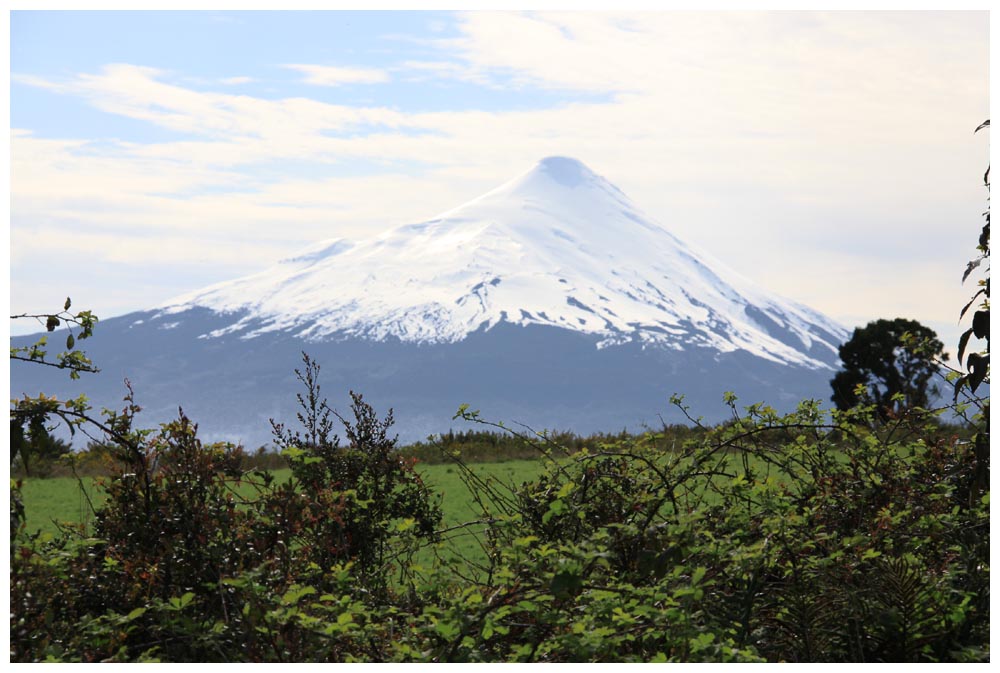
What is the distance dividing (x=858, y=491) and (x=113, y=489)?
139 inches

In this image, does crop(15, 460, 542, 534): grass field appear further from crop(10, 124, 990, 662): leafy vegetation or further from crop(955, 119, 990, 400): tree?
crop(955, 119, 990, 400): tree

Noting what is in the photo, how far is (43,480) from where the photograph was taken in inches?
366

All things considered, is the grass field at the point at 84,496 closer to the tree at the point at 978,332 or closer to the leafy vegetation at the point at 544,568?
the leafy vegetation at the point at 544,568

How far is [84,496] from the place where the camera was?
7383 mm

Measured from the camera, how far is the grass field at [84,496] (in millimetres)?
6891

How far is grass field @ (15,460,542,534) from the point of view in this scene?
271 inches

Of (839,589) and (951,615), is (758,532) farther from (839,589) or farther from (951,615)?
(951,615)

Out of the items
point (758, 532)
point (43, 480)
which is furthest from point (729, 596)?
point (43, 480)

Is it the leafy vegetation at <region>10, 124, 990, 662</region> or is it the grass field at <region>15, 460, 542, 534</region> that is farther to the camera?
the grass field at <region>15, 460, 542, 534</region>

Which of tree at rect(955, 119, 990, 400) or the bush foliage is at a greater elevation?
tree at rect(955, 119, 990, 400)

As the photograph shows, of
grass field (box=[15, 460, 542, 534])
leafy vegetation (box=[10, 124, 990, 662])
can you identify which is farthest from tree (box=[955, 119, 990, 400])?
grass field (box=[15, 460, 542, 534])

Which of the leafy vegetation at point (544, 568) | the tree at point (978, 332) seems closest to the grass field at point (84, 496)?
the leafy vegetation at point (544, 568)

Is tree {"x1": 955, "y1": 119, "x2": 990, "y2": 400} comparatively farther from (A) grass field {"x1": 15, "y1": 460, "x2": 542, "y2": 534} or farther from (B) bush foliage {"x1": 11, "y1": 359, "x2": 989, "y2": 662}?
(A) grass field {"x1": 15, "y1": 460, "x2": 542, "y2": 534}

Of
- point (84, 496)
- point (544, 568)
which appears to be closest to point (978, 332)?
point (544, 568)
